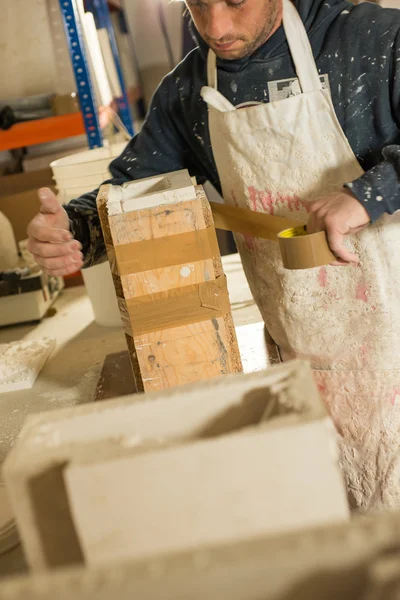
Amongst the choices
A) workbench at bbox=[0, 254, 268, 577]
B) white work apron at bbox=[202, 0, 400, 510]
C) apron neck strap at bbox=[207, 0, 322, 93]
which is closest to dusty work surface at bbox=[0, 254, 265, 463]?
workbench at bbox=[0, 254, 268, 577]

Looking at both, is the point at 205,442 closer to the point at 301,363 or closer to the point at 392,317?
the point at 301,363

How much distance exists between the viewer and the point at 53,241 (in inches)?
53.4

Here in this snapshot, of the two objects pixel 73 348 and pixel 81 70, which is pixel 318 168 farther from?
pixel 81 70

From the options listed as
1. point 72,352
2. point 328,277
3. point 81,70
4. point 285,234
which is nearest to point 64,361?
point 72,352

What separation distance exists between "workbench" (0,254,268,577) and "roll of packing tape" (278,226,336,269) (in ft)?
1.34

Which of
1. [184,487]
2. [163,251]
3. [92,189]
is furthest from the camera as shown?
[92,189]

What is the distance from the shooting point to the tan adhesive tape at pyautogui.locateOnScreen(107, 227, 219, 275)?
3.61 feet

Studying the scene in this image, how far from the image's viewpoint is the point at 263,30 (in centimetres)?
137

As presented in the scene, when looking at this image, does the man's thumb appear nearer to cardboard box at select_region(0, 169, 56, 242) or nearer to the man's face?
the man's face

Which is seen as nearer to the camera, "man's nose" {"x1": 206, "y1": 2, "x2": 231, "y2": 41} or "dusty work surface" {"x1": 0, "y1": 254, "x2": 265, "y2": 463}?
"man's nose" {"x1": 206, "y1": 2, "x2": 231, "y2": 41}

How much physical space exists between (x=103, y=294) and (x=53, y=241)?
0.76 metres

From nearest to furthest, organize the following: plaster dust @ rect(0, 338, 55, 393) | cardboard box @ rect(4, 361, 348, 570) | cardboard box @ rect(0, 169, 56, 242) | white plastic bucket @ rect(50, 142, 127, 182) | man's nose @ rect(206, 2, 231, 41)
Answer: cardboard box @ rect(4, 361, 348, 570), man's nose @ rect(206, 2, 231, 41), plaster dust @ rect(0, 338, 55, 393), white plastic bucket @ rect(50, 142, 127, 182), cardboard box @ rect(0, 169, 56, 242)

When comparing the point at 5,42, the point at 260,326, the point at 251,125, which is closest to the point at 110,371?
the point at 260,326

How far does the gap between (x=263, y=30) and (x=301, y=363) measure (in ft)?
3.08
